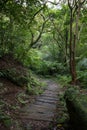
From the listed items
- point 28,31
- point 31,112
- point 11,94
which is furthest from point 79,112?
point 28,31

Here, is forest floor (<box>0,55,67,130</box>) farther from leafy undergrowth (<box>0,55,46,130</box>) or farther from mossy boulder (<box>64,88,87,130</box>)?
mossy boulder (<box>64,88,87,130</box>)

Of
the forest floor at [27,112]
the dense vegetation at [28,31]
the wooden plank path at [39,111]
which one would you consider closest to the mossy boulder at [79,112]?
the forest floor at [27,112]

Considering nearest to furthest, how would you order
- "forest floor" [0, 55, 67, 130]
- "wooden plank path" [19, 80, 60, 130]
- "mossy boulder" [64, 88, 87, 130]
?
"mossy boulder" [64, 88, 87, 130], "forest floor" [0, 55, 67, 130], "wooden plank path" [19, 80, 60, 130]

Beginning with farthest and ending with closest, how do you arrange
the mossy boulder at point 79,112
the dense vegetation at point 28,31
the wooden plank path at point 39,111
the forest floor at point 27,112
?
the dense vegetation at point 28,31
the wooden plank path at point 39,111
the forest floor at point 27,112
the mossy boulder at point 79,112

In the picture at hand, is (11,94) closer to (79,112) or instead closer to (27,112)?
(27,112)

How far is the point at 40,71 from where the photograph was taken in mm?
17016

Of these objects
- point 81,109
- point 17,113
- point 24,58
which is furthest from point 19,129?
point 24,58

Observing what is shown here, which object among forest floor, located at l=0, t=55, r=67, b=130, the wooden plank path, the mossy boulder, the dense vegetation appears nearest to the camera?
the mossy boulder

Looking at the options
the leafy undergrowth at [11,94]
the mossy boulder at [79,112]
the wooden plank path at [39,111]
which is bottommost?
the wooden plank path at [39,111]

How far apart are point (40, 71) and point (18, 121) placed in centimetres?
1208

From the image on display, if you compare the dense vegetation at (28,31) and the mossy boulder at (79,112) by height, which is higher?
the dense vegetation at (28,31)

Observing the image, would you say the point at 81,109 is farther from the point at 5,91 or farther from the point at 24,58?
the point at 24,58

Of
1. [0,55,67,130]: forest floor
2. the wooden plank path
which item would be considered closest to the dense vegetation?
[0,55,67,130]: forest floor

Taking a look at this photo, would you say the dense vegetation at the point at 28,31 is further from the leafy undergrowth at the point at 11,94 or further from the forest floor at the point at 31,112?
the forest floor at the point at 31,112
